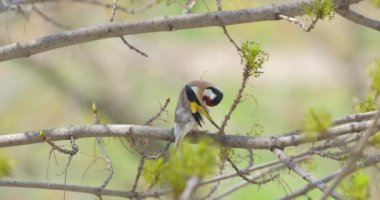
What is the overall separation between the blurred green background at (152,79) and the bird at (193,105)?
2262mm

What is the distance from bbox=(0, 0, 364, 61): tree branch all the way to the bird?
25cm

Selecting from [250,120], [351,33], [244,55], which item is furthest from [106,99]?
[244,55]

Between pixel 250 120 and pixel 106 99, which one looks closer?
pixel 106 99

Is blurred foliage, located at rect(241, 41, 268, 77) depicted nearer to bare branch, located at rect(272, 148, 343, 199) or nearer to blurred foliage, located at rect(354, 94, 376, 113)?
bare branch, located at rect(272, 148, 343, 199)

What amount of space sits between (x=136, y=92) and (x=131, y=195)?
13.1 ft

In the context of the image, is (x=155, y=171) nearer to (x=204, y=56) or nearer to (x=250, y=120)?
(x=250, y=120)

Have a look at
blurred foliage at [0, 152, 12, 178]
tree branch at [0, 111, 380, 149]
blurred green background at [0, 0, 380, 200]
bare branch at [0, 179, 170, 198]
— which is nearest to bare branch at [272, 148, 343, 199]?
tree branch at [0, 111, 380, 149]

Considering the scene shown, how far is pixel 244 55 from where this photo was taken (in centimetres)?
155

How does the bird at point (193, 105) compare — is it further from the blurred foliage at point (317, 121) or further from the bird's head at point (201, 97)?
the blurred foliage at point (317, 121)

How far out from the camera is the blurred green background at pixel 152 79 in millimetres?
5066

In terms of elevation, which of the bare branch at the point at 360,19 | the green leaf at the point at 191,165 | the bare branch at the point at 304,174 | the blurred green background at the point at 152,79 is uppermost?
the blurred green background at the point at 152,79

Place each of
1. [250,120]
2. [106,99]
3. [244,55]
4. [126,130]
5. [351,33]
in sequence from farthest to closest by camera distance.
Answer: [250,120] < [351,33] < [106,99] < [126,130] < [244,55]

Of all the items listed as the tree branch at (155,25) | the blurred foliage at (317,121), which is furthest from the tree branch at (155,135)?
the tree branch at (155,25)

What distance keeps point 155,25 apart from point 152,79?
4536 millimetres
